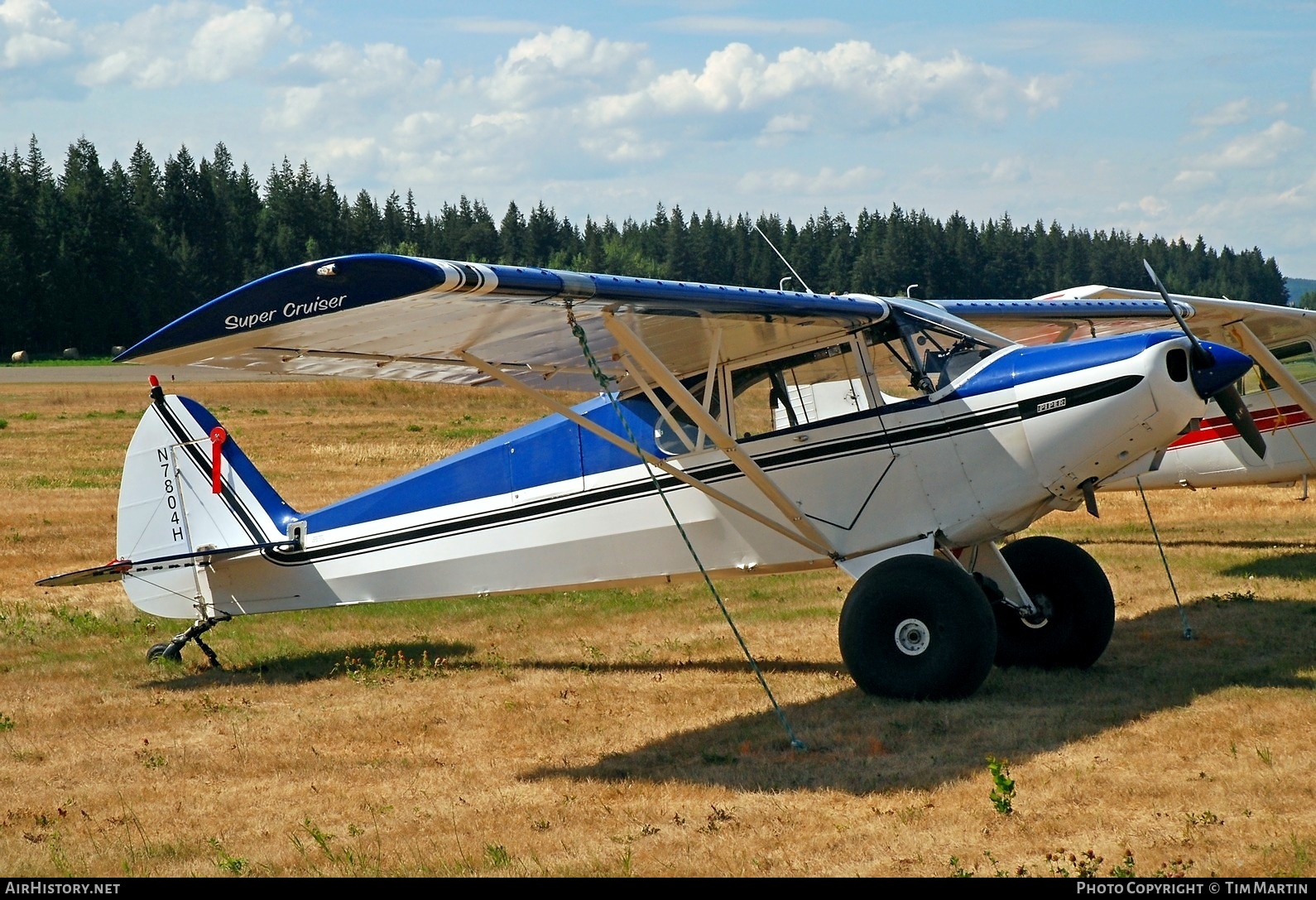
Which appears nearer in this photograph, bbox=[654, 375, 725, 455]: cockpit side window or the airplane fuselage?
the airplane fuselage

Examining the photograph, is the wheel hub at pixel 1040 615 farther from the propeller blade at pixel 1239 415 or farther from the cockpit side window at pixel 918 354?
the propeller blade at pixel 1239 415

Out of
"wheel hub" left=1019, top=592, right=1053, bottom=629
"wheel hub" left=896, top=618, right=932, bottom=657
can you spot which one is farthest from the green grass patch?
"wheel hub" left=896, top=618, right=932, bottom=657

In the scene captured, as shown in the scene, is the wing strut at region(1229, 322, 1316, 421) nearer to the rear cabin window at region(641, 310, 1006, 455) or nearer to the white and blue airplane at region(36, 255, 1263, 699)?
the white and blue airplane at region(36, 255, 1263, 699)

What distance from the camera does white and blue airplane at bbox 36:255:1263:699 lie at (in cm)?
690

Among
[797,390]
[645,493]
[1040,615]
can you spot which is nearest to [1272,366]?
[1040,615]

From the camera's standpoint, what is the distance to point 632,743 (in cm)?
724

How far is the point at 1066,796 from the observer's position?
5.70 meters

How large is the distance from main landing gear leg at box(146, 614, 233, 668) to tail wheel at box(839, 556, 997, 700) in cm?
Answer: 506

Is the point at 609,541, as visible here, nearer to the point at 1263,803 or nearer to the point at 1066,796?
the point at 1066,796

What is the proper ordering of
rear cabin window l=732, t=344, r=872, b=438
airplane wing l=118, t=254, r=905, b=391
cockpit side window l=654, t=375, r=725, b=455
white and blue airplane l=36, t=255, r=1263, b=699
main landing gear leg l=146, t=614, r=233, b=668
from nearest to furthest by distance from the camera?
1. airplane wing l=118, t=254, r=905, b=391
2. white and blue airplane l=36, t=255, r=1263, b=699
3. rear cabin window l=732, t=344, r=872, b=438
4. cockpit side window l=654, t=375, r=725, b=455
5. main landing gear leg l=146, t=614, r=233, b=668

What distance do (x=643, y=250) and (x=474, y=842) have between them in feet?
447

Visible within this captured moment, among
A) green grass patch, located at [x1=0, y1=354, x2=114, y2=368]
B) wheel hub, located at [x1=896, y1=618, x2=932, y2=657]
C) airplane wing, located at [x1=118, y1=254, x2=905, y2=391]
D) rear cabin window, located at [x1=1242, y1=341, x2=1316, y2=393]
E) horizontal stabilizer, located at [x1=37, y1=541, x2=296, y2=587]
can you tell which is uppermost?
green grass patch, located at [x1=0, y1=354, x2=114, y2=368]

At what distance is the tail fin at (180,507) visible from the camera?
1001cm

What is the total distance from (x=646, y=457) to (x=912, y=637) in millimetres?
1937
